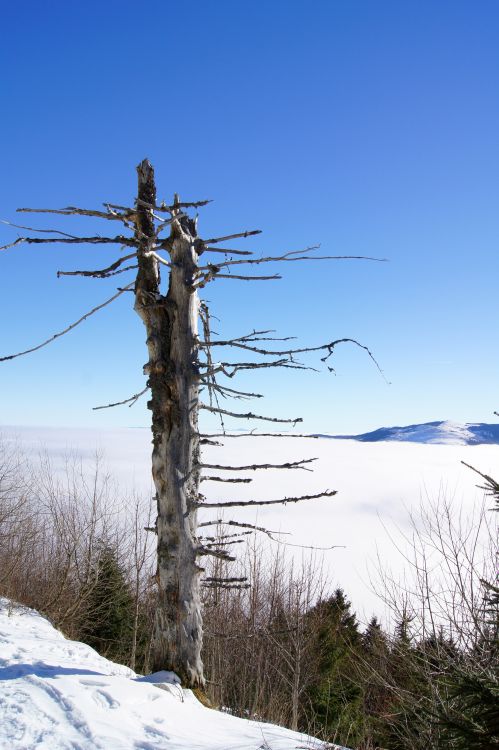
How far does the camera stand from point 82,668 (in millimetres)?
5055

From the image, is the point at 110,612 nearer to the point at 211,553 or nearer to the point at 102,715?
the point at 211,553

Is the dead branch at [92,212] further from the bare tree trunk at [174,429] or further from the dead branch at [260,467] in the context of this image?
the dead branch at [260,467]

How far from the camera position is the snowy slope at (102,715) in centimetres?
361

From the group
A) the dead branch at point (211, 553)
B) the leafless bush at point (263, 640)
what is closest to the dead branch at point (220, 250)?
the dead branch at point (211, 553)

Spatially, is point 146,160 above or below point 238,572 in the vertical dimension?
above

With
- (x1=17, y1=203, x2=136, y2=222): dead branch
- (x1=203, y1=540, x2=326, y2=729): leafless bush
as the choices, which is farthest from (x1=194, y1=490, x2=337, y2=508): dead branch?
(x1=203, y1=540, x2=326, y2=729): leafless bush

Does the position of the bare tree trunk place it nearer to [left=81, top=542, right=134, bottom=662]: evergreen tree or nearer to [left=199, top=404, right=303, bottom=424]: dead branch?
[left=199, top=404, right=303, bottom=424]: dead branch

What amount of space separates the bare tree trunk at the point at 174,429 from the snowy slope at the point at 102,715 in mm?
426

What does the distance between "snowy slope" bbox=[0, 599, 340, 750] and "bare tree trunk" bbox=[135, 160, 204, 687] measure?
43 centimetres

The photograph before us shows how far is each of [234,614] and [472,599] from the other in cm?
1763

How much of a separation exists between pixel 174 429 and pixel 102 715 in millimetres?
2577

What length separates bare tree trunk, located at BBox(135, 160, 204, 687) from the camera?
5375 millimetres

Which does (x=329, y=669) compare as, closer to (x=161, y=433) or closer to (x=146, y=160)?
(x=161, y=433)

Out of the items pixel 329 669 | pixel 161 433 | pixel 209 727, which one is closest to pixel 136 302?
pixel 161 433
